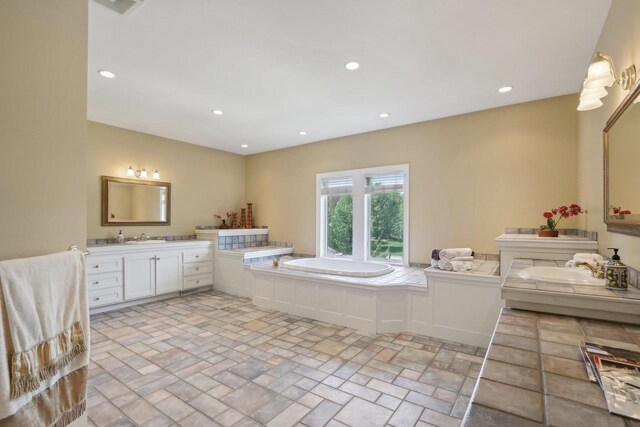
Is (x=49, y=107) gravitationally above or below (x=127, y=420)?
above

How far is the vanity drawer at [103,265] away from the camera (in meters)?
3.98

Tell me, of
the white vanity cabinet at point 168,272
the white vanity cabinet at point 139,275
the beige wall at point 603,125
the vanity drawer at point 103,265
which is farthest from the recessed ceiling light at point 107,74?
the beige wall at point 603,125

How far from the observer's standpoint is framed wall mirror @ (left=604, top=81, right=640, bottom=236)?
157 cm

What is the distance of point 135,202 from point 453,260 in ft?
15.7

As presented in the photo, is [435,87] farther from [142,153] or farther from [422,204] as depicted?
[142,153]

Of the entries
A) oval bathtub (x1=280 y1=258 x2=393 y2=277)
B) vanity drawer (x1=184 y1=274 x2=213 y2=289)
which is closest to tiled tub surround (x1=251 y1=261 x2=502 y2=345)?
oval bathtub (x1=280 y1=258 x2=393 y2=277)

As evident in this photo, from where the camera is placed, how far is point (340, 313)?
11.9 ft

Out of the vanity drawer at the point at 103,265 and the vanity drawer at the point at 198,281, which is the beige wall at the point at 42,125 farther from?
the vanity drawer at the point at 198,281

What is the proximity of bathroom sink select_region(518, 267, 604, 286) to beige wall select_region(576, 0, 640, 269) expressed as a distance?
21 centimetres

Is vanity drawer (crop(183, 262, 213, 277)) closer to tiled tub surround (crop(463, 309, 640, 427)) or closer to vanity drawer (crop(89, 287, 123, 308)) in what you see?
vanity drawer (crop(89, 287, 123, 308))

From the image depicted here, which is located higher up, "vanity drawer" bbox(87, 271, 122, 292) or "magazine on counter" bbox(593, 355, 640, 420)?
"magazine on counter" bbox(593, 355, 640, 420)

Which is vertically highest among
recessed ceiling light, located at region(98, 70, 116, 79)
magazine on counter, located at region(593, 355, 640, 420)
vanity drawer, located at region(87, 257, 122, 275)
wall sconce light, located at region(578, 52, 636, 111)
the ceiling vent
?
the ceiling vent

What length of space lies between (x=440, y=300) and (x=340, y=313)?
1150 millimetres

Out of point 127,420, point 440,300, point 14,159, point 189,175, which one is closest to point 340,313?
point 440,300
